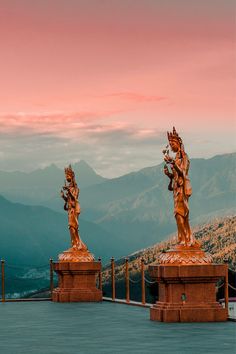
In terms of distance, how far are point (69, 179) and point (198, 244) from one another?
1130cm

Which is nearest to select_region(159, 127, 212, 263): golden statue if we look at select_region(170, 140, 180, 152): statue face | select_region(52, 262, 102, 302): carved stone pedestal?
select_region(170, 140, 180, 152): statue face

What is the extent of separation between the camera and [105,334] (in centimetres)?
2039

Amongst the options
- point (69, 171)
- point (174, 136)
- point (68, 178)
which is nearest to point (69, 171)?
point (69, 171)

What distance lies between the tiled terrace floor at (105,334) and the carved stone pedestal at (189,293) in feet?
1.75

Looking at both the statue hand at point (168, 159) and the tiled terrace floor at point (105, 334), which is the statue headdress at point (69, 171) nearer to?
the tiled terrace floor at point (105, 334)

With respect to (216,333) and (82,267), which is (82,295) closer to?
(82,267)

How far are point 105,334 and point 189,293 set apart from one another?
3131 mm

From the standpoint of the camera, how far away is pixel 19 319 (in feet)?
83.8

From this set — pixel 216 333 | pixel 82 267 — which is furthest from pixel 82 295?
pixel 216 333

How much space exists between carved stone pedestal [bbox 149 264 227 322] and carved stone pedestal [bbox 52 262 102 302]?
10.9 metres

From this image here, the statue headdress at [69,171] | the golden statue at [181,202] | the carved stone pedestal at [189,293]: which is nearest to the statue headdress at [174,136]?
the golden statue at [181,202]

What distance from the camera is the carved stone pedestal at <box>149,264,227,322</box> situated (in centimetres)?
2267

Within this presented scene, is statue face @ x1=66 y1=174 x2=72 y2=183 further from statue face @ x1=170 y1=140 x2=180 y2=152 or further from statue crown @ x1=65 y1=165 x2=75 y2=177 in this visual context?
statue face @ x1=170 y1=140 x2=180 y2=152

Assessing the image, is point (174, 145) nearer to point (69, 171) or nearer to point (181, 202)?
point (181, 202)
